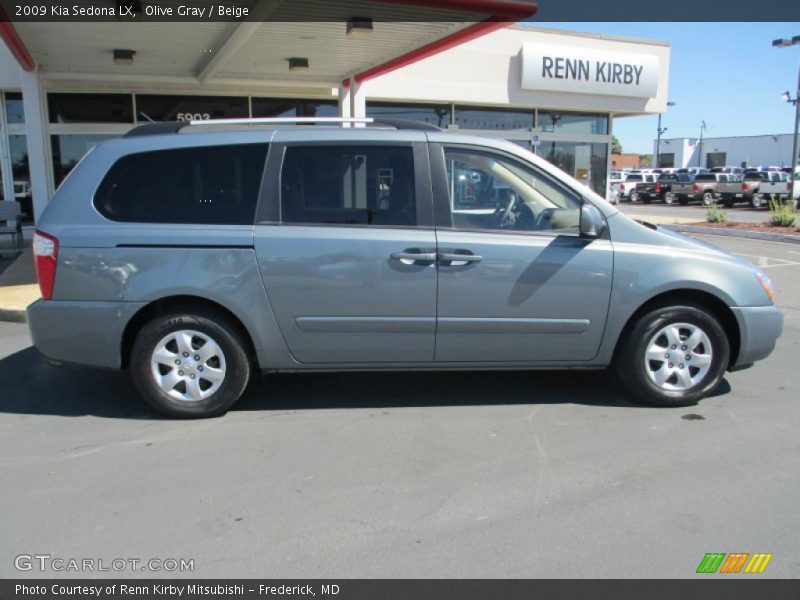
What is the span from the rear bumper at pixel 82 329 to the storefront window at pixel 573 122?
1355 centimetres

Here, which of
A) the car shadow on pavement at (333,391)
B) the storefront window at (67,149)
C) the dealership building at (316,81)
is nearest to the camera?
the car shadow on pavement at (333,391)

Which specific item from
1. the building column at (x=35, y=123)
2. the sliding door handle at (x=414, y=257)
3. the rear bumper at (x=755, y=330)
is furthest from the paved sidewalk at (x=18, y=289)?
the rear bumper at (x=755, y=330)

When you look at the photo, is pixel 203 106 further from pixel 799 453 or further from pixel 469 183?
pixel 799 453

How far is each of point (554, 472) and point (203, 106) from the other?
449 inches

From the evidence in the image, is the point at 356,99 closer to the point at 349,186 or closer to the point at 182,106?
the point at 182,106

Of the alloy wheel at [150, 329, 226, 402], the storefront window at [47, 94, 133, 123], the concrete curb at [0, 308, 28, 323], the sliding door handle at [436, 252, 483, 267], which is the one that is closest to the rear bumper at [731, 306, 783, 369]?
the sliding door handle at [436, 252, 483, 267]

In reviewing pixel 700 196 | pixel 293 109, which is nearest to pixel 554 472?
pixel 293 109

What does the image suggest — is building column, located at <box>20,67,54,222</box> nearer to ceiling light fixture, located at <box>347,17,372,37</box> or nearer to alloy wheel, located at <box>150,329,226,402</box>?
ceiling light fixture, located at <box>347,17,372,37</box>

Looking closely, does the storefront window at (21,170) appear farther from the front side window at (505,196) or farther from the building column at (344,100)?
the front side window at (505,196)

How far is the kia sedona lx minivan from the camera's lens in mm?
4445

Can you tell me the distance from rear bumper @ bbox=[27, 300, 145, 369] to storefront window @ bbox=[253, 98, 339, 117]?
9676 millimetres

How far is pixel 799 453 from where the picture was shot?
409cm

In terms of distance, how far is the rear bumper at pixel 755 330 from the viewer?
476 cm
